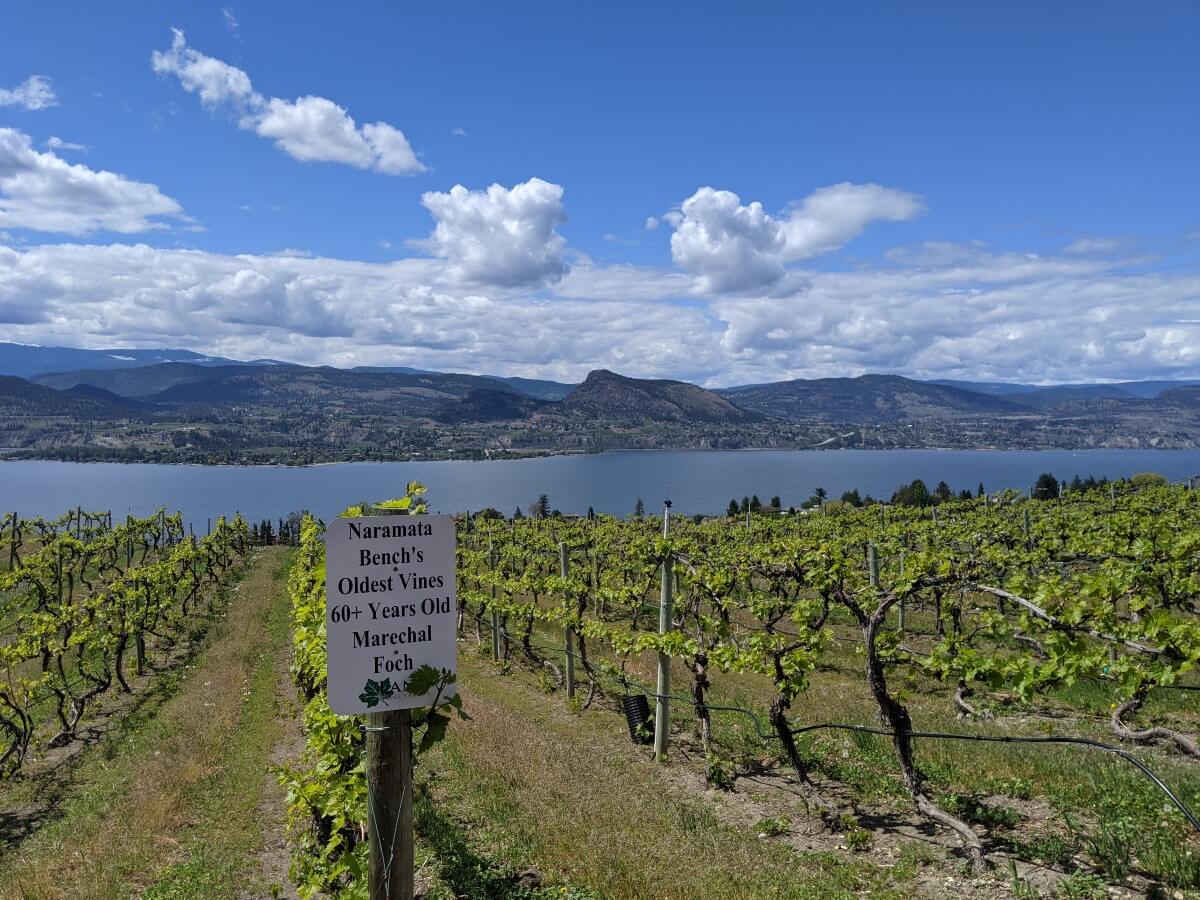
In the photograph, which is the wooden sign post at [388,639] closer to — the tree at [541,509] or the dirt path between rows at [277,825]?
the dirt path between rows at [277,825]

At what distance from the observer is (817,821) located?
7852 mm

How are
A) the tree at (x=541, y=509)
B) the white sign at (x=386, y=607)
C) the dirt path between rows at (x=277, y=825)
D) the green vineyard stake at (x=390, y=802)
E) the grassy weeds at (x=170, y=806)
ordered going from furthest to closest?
the tree at (x=541, y=509), the grassy weeds at (x=170, y=806), the dirt path between rows at (x=277, y=825), the green vineyard stake at (x=390, y=802), the white sign at (x=386, y=607)

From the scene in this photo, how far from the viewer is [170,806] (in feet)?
32.6

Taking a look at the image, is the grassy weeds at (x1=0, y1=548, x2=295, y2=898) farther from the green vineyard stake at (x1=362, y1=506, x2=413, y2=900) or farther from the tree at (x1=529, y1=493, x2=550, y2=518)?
the tree at (x1=529, y1=493, x2=550, y2=518)

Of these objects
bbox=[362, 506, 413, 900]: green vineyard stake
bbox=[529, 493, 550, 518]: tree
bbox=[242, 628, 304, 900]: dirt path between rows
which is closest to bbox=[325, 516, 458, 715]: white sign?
bbox=[362, 506, 413, 900]: green vineyard stake

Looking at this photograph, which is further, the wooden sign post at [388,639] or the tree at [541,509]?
the tree at [541,509]

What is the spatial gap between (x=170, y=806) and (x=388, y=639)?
938cm

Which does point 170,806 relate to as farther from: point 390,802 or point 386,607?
point 386,607

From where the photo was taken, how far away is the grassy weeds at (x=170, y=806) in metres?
7.64

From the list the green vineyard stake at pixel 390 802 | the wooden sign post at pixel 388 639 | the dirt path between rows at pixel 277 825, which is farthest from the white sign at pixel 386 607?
the dirt path between rows at pixel 277 825

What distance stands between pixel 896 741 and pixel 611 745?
5767mm

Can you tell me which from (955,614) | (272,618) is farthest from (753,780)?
(272,618)

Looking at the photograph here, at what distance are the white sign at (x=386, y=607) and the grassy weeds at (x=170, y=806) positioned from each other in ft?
18.9

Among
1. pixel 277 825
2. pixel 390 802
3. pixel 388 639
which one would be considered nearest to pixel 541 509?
pixel 277 825
